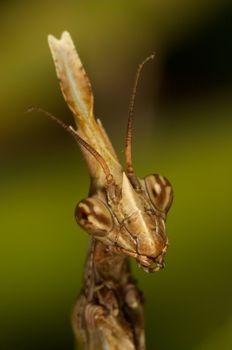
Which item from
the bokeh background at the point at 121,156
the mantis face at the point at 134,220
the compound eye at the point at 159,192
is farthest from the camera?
the bokeh background at the point at 121,156

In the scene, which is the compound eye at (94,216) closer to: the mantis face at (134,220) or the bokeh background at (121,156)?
the mantis face at (134,220)

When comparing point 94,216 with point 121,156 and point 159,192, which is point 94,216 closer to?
point 159,192

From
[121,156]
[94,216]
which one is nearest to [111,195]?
[94,216]

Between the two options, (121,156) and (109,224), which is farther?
(121,156)

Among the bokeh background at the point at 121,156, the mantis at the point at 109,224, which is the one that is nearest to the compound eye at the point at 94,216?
the mantis at the point at 109,224

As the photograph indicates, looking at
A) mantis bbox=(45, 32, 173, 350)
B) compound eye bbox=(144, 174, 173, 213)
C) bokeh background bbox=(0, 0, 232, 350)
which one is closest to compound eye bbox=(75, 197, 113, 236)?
mantis bbox=(45, 32, 173, 350)

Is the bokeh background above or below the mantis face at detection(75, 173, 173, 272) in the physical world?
above

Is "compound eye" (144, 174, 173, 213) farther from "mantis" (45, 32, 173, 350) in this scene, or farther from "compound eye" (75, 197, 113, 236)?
"compound eye" (75, 197, 113, 236)
